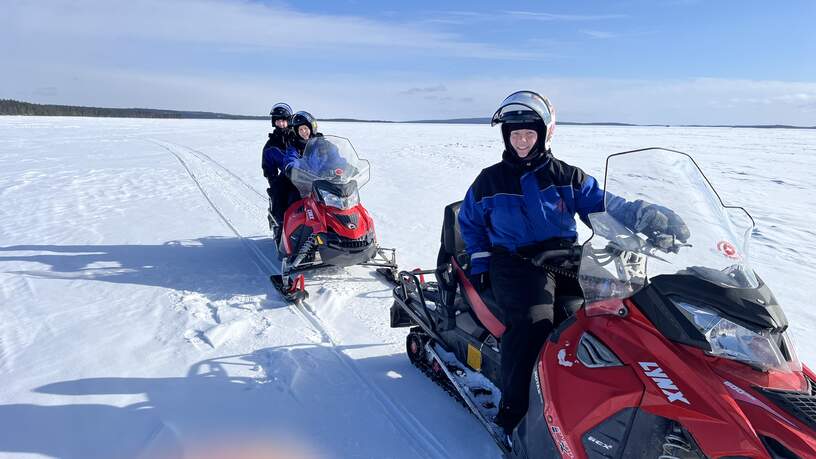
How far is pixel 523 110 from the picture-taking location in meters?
2.82

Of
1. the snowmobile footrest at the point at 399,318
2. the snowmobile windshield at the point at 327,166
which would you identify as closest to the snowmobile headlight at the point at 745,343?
the snowmobile footrest at the point at 399,318

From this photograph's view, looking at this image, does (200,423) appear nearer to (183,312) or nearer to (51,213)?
(183,312)

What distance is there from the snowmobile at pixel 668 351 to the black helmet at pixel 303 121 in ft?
15.0

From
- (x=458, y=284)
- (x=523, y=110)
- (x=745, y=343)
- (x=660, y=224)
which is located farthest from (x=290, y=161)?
(x=745, y=343)

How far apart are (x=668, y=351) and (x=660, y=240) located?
1.51 feet

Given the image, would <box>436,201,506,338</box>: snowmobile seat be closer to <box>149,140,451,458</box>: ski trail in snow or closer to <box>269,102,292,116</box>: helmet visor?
<box>149,140,451,458</box>: ski trail in snow

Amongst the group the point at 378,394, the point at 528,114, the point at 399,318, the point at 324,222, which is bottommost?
the point at 378,394

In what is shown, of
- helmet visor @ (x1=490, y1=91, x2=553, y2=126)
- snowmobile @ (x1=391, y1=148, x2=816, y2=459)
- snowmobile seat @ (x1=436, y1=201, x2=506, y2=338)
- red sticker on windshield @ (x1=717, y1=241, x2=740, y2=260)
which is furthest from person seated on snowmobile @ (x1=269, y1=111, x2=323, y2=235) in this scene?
red sticker on windshield @ (x1=717, y1=241, x2=740, y2=260)

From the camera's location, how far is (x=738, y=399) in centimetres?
158

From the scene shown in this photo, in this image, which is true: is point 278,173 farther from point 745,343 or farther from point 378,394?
point 745,343

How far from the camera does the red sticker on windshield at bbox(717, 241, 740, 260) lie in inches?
74.7

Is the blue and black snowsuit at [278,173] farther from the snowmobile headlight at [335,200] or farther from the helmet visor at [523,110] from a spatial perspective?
the helmet visor at [523,110]

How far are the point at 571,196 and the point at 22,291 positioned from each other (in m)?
5.04

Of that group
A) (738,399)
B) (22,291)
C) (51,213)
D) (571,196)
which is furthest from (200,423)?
(51,213)
